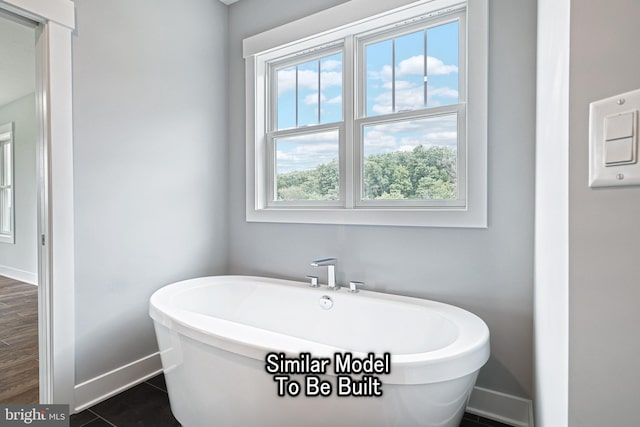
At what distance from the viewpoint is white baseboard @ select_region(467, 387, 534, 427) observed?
1.68m

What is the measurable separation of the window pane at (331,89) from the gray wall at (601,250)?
195cm

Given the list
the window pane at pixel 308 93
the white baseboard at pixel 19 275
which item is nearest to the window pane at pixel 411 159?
the window pane at pixel 308 93

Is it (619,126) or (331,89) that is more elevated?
(331,89)

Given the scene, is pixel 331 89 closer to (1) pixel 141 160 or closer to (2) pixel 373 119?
(2) pixel 373 119

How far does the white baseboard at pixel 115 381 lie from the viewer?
188 centimetres

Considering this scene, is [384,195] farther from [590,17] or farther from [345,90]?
[590,17]

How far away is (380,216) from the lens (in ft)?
6.81

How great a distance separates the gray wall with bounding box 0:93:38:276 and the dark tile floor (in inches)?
150

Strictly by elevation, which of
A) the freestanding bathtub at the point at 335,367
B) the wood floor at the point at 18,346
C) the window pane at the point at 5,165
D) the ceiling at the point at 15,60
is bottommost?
the wood floor at the point at 18,346

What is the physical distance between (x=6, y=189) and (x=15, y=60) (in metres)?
2.73

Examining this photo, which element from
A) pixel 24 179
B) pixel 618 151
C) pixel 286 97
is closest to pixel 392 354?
pixel 618 151

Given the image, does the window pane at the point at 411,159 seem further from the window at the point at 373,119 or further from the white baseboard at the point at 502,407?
the white baseboard at the point at 502,407

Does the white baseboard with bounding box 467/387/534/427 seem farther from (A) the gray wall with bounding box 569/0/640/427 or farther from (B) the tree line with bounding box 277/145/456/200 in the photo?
(A) the gray wall with bounding box 569/0/640/427

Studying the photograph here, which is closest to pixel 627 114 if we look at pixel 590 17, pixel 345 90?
pixel 590 17
